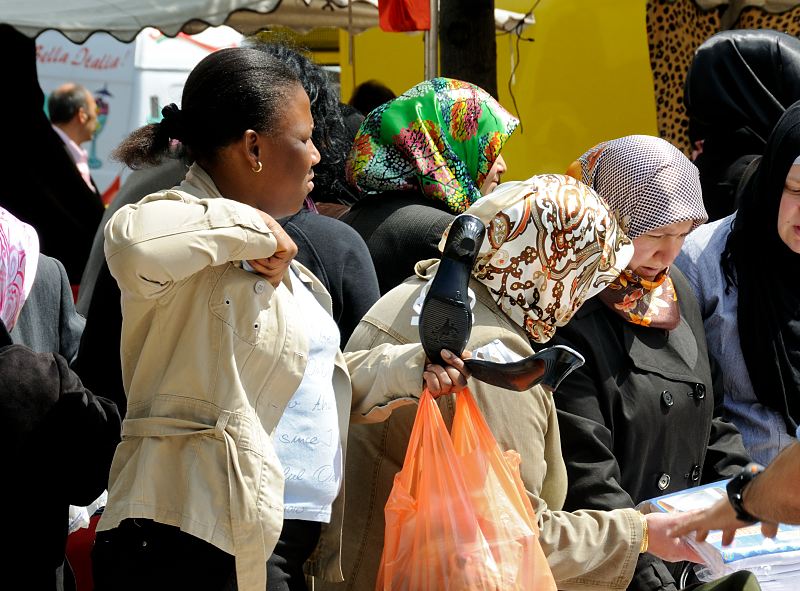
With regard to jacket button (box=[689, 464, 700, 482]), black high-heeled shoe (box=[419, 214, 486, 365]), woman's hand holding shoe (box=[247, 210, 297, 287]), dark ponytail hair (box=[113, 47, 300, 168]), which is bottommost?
jacket button (box=[689, 464, 700, 482])

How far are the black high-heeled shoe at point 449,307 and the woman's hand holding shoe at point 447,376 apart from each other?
0.02m

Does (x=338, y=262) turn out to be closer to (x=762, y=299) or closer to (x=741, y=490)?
(x=741, y=490)

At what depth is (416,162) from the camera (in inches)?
126

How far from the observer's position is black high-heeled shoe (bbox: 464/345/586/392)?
1.85 metres

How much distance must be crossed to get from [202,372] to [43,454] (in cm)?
41

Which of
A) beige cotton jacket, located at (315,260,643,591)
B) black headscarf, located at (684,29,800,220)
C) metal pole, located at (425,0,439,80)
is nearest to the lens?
beige cotton jacket, located at (315,260,643,591)

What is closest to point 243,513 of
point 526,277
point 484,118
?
point 526,277

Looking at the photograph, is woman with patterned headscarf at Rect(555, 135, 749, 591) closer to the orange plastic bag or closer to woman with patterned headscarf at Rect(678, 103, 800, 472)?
woman with patterned headscarf at Rect(678, 103, 800, 472)

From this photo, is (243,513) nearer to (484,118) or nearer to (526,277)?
(526,277)

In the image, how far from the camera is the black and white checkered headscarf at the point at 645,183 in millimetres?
2869

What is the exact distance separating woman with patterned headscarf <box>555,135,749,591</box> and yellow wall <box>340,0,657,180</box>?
198 inches

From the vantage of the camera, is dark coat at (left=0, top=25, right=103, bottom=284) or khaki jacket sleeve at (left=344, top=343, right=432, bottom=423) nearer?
khaki jacket sleeve at (left=344, top=343, right=432, bottom=423)

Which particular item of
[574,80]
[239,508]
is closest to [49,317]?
[239,508]

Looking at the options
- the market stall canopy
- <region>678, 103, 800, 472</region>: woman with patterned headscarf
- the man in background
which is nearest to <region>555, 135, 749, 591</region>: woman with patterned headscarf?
<region>678, 103, 800, 472</region>: woman with patterned headscarf
